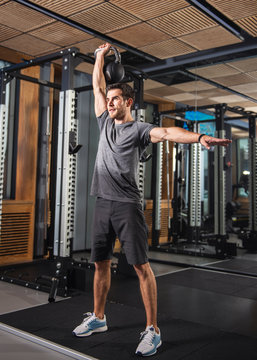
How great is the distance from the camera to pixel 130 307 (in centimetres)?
316

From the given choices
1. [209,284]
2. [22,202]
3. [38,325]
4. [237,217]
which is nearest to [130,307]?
[38,325]

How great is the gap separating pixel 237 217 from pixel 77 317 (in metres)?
4.51

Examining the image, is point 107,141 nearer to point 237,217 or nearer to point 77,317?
point 77,317

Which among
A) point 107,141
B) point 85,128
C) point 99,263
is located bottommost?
point 99,263

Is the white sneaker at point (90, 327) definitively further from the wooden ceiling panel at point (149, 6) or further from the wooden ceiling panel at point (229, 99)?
the wooden ceiling panel at point (229, 99)

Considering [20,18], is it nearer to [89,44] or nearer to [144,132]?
[89,44]

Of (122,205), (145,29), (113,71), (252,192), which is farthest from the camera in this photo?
(252,192)

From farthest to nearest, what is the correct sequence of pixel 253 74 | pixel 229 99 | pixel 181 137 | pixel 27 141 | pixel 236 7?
1. pixel 229 99
2. pixel 27 141
3. pixel 253 74
4. pixel 236 7
5. pixel 181 137

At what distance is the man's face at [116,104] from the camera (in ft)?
7.86

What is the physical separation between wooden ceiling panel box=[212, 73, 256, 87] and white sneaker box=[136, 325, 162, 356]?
395 centimetres

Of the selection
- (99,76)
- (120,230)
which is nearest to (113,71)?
(99,76)

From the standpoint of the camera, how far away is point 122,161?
92.4 inches

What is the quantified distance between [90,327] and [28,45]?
12.4 feet

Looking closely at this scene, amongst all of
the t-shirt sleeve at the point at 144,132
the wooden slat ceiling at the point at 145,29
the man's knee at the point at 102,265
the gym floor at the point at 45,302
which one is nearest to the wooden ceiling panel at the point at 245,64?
the wooden slat ceiling at the point at 145,29
